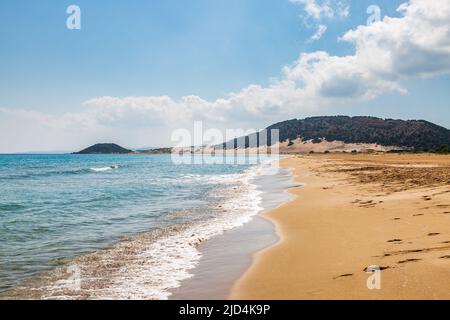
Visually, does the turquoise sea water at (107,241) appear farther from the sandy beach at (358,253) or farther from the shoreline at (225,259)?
the sandy beach at (358,253)

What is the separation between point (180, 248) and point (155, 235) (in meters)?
2.40

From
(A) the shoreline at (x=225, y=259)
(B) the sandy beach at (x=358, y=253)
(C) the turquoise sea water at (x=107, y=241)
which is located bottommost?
(C) the turquoise sea water at (x=107, y=241)

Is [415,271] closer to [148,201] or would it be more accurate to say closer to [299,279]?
[299,279]

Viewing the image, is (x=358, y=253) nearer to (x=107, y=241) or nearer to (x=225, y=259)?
(x=225, y=259)

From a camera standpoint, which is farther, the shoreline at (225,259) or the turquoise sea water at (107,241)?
the turquoise sea water at (107,241)

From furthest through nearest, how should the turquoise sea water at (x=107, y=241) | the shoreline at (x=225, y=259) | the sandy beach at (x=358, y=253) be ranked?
the turquoise sea water at (x=107, y=241) < the shoreline at (x=225, y=259) < the sandy beach at (x=358, y=253)

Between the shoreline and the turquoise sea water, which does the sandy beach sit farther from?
the turquoise sea water

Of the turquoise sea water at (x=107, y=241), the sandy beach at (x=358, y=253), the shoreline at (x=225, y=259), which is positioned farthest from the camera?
the turquoise sea water at (x=107, y=241)

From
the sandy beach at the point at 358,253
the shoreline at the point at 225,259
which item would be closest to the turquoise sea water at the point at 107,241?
the shoreline at the point at 225,259

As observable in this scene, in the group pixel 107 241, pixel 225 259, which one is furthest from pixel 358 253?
pixel 107 241

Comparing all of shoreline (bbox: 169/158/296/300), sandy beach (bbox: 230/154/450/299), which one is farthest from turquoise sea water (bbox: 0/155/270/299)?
sandy beach (bbox: 230/154/450/299)

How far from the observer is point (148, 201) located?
23859 millimetres

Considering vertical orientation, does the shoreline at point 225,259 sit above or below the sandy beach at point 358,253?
below
